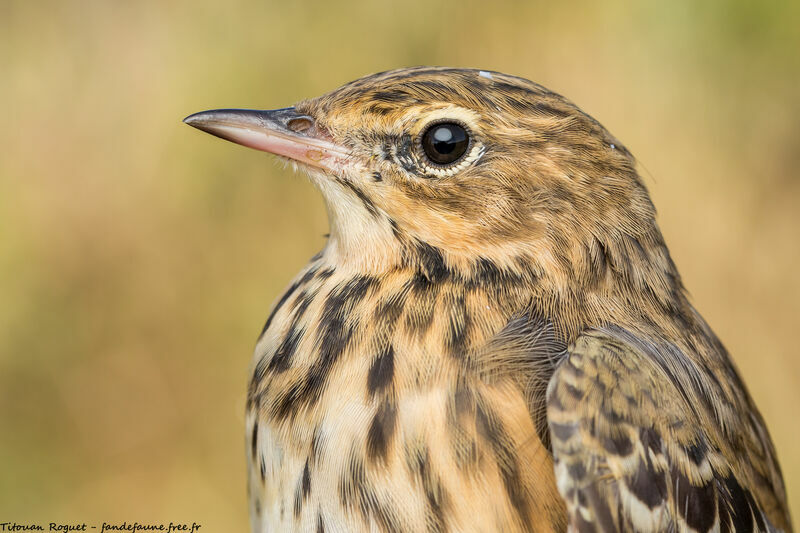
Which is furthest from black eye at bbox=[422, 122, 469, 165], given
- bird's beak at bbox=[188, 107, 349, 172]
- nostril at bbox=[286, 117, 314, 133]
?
nostril at bbox=[286, 117, 314, 133]

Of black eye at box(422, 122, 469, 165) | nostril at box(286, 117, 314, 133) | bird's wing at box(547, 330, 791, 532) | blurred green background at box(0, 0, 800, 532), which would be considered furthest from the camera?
blurred green background at box(0, 0, 800, 532)

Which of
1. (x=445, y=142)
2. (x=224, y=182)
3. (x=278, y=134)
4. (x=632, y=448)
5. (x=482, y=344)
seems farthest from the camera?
(x=224, y=182)

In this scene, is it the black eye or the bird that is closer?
the bird

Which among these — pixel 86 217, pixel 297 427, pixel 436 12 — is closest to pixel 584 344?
pixel 297 427

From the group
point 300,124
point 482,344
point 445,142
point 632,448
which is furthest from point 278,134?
point 632,448

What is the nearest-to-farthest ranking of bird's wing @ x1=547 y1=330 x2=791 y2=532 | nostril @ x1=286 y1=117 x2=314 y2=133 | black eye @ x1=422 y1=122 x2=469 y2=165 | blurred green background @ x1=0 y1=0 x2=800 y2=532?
bird's wing @ x1=547 y1=330 x2=791 y2=532
black eye @ x1=422 y1=122 x2=469 y2=165
nostril @ x1=286 y1=117 x2=314 y2=133
blurred green background @ x1=0 y1=0 x2=800 y2=532

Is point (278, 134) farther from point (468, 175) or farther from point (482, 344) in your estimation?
point (482, 344)

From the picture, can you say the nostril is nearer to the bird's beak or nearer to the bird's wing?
the bird's beak
